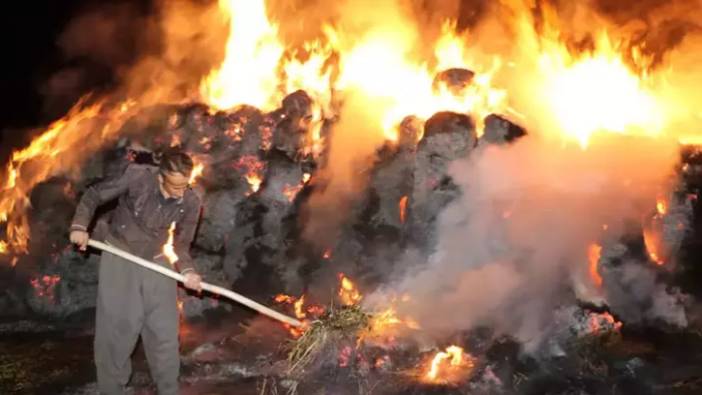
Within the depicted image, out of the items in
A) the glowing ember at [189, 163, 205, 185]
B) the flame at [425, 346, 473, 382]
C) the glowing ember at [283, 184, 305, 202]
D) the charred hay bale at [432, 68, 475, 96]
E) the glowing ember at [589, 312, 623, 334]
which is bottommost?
the flame at [425, 346, 473, 382]

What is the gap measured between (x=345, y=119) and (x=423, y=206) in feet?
9.07

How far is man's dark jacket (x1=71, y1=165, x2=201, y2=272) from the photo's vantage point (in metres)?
5.86

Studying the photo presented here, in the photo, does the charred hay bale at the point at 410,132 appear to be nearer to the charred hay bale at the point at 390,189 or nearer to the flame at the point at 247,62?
the charred hay bale at the point at 390,189

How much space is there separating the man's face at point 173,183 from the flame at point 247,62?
22.3 feet

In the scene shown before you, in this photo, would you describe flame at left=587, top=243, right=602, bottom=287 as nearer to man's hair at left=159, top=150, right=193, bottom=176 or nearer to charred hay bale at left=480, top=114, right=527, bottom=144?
charred hay bale at left=480, top=114, right=527, bottom=144

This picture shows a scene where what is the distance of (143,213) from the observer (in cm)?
597

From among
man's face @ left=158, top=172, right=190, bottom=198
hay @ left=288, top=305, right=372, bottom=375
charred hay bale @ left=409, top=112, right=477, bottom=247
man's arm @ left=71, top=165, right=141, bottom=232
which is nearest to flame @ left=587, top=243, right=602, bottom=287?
charred hay bale @ left=409, top=112, right=477, bottom=247

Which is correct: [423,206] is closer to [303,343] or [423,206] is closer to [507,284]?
[507,284]

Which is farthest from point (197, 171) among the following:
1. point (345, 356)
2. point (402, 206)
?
point (345, 356)

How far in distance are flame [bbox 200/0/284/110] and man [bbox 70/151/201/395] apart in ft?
22.2

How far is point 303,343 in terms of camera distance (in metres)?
7.42

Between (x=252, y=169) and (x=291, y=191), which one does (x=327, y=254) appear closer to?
(x=291, y=191)

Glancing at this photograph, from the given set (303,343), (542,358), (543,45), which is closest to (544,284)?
(542,358)

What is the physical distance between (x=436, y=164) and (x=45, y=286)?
23.1ft
